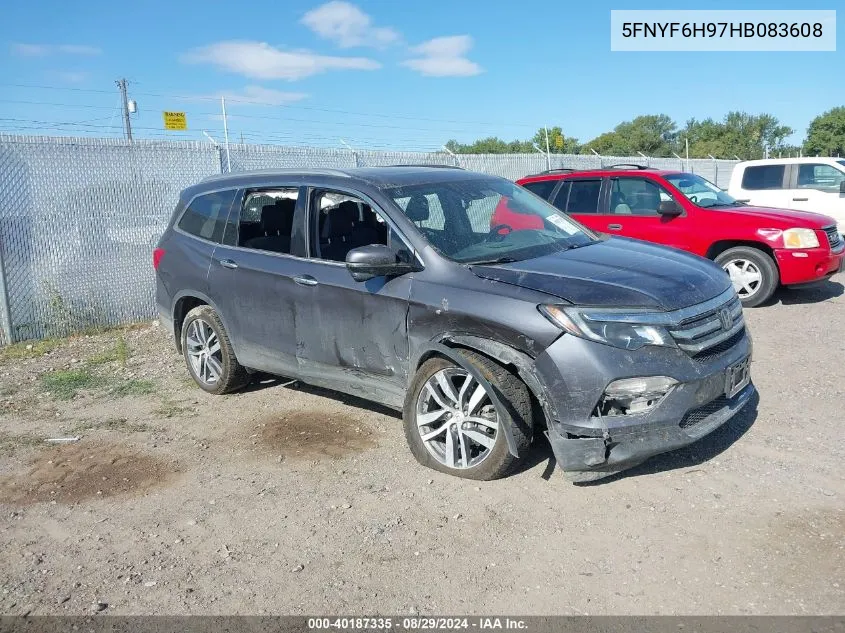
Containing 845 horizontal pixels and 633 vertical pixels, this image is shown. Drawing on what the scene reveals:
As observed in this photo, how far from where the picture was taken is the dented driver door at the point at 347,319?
4531 millimetres

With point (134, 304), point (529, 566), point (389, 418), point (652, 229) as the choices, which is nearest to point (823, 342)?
point (652, 229)

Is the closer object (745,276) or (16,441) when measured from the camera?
(16,441)

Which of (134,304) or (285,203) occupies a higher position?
(285,203)

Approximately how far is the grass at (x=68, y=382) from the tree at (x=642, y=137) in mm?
57418

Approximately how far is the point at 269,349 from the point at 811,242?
680 centimetres

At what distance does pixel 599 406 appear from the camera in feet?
12.2

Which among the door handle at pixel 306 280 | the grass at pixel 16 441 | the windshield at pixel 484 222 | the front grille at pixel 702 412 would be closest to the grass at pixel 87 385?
the grass at pixel 16 441

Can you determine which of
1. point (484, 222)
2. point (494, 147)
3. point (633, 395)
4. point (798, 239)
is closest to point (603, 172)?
point (798, 239)

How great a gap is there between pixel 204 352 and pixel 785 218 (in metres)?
6.98

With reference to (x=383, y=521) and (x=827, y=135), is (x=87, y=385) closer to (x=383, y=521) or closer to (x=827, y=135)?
(x=383, y=521)

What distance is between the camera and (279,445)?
5.04 m

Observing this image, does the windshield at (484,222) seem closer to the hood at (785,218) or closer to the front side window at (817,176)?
the hood at (785,218)

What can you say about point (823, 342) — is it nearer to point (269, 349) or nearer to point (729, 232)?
point (729, 232)

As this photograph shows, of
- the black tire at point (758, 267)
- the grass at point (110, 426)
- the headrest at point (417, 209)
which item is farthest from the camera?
the black tire at point (758, 267)
